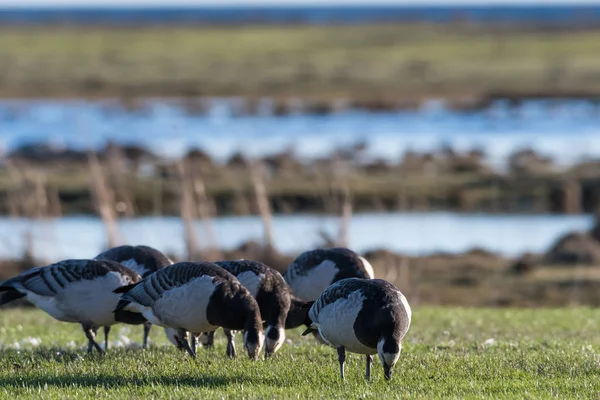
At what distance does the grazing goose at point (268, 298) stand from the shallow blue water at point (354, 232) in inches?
479

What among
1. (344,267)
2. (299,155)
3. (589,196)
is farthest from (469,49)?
(344,267)

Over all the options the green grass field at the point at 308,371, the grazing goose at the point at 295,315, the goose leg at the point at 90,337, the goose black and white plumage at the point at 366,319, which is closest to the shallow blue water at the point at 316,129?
the green grass field at the point at 308,371

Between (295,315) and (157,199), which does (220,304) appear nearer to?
(295,315)

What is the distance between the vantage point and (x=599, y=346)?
14.1 metres

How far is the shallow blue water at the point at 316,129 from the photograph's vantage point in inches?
1989

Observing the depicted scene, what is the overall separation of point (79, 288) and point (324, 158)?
31327mm

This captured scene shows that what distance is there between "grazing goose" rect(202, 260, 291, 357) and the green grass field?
0.24m

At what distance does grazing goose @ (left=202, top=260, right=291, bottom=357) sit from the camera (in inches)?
501

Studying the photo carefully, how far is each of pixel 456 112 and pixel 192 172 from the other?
151ft

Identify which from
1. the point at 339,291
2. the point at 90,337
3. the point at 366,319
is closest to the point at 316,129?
the point at 90,337

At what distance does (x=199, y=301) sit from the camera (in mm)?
11859

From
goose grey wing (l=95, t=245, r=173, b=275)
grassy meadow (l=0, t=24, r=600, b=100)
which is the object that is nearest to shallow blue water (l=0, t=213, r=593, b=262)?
goose grey wing (l=95, t=245, r=173, b=275)

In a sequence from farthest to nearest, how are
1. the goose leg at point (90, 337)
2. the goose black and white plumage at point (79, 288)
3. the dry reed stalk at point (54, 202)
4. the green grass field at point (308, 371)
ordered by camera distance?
the dry reed stalk at point (54, 202) → the goose leg at point (90, 337) → the goose black and white plumage at point (79, 288) → the green grass field at point (308, 371)

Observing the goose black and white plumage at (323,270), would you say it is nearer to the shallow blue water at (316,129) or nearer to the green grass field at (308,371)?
the green grass field at (308,371)
